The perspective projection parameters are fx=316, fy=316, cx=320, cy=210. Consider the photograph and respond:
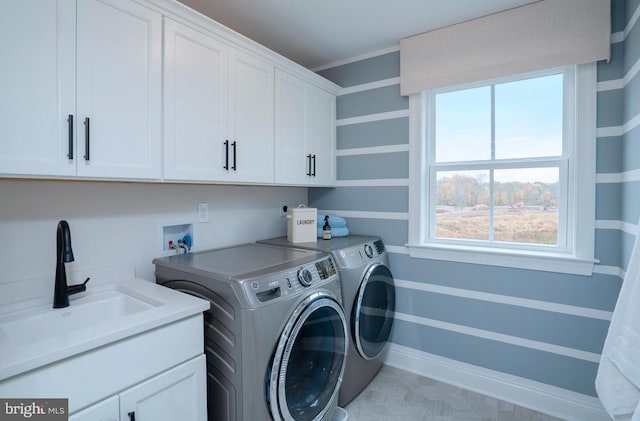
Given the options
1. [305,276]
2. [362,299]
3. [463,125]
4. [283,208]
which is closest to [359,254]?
[362,299]

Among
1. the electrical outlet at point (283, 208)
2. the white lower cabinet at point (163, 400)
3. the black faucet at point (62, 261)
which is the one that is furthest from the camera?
the electrical outlet at point (283, 208)

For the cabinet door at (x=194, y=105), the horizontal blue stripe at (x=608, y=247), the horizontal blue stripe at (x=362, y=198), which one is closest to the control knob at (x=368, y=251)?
the horizontal blue stripe at (x=362, y=198)

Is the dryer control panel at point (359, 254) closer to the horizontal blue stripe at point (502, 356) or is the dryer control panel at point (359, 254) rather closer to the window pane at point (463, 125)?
the horizontal blue stripe at point (502, 356)

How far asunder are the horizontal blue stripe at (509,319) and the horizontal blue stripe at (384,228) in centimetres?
39

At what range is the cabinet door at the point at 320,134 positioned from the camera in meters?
2.42

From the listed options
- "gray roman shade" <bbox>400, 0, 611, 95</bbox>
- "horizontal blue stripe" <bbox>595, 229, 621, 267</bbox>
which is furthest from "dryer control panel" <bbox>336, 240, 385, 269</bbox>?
"horizontal blue stripe" <bbox>595, 229, 621, 267</bbox>

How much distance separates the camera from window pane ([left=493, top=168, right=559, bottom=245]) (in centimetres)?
200

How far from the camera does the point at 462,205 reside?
2.31 metres

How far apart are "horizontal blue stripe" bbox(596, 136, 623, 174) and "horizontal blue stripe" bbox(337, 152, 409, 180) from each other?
1.11 meters

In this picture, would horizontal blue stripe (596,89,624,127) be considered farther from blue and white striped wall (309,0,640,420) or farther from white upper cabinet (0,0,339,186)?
white upper cabinet (0,0,339,186)

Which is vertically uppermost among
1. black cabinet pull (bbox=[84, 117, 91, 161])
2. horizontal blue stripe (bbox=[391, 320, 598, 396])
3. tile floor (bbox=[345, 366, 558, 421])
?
black cabinet pull (bbox=[84, 117, 91, 161])

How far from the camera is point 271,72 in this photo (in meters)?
2.03

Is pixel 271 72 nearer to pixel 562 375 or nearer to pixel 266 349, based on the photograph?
pixel 266 349

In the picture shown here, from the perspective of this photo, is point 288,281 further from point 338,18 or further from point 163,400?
point 338,18
